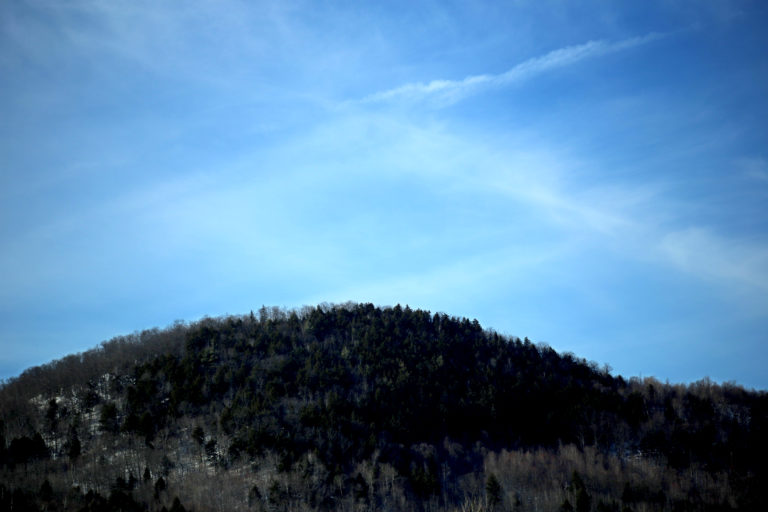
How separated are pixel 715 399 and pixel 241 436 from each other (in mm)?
45269

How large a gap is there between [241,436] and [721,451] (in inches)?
1589

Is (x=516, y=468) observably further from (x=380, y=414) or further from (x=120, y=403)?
(x=120, y=403)

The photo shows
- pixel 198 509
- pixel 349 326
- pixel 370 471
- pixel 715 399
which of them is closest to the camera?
pixel 198 509

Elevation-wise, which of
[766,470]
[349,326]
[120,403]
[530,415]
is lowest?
[766,470]

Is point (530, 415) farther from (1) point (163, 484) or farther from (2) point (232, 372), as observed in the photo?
(1) point (163, 484)

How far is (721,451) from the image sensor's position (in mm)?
57094

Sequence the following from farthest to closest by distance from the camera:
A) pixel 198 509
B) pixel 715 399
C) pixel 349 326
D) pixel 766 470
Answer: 1. pixel 349 326
2. pixel 715 399
3. pixel 766 470
4. pixel 198 509

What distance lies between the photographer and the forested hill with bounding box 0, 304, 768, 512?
166 feet

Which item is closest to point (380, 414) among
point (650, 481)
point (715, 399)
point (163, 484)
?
point (163, 484)

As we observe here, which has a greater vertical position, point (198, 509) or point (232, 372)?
point (232, 372)

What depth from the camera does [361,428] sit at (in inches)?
2184

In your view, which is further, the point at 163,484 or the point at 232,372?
the point at 232,372

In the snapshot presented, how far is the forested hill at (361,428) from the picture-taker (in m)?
50.5

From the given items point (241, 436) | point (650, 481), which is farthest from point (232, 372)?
point (650, 481)
